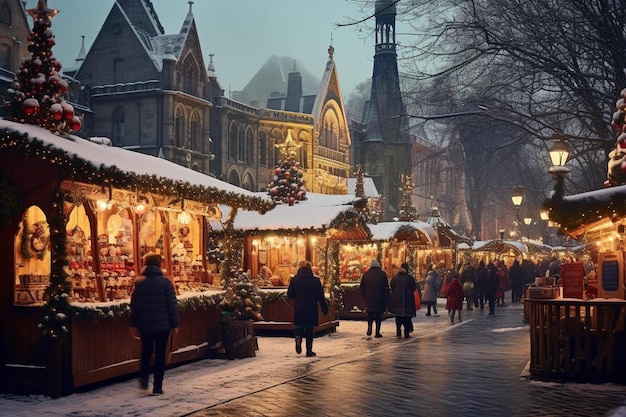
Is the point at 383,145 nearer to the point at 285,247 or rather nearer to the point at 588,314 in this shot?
the point at 285,247

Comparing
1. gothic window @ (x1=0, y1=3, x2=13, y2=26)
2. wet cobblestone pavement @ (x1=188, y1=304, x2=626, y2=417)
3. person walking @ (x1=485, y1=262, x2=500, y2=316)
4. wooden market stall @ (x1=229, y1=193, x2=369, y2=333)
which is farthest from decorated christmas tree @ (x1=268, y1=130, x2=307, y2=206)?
gothic window @ (x1=0, y1=3, x2=13, y2=26)

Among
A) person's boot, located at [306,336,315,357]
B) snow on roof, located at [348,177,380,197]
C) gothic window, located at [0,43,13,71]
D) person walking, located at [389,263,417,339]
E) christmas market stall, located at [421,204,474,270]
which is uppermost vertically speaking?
gothic window, located at [0,43,13,71]

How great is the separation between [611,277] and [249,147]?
47.5 m

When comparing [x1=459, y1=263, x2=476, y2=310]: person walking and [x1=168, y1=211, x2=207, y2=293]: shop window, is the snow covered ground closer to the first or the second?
[x1=168, y1=211, x2=207, y2=293]: shop window

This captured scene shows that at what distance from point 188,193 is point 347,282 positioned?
45.4 ft

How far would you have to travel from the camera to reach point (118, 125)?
48.5 metres

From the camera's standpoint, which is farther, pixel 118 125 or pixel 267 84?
pixel 267 84

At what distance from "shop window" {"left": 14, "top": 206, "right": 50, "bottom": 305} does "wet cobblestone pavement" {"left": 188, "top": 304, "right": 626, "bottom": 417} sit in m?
3.20

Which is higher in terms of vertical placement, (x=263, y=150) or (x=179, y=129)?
(x=263, y=150)

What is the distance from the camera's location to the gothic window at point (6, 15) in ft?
123

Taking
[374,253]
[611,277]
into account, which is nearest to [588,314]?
[611,277]

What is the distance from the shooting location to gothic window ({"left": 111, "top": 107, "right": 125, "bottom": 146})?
48.2 metres

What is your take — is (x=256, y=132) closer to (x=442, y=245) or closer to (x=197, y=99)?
(x=197, y=99)

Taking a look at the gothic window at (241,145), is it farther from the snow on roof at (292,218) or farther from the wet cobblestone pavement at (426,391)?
the wet cobblestone pavement at (426,391)
